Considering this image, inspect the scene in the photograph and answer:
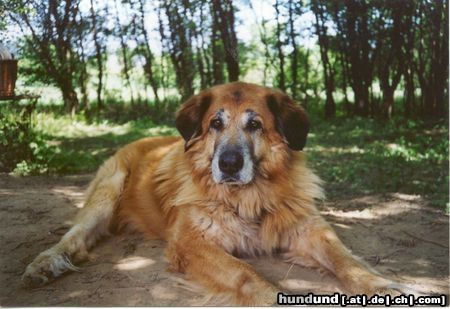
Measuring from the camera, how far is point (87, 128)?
5512mm

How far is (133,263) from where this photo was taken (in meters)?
3.15

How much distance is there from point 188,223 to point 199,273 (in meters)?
0.41

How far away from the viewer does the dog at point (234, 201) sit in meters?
2.87

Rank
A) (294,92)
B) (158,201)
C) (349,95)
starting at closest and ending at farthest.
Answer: (158,201) < (294,92) < (349,95)

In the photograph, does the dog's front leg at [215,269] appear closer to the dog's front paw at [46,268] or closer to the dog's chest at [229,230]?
the dog's chest at [229,230]

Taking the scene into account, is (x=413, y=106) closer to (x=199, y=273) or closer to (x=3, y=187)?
(x=199, y=273)

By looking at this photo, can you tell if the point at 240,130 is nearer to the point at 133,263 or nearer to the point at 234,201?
the point at 234,201

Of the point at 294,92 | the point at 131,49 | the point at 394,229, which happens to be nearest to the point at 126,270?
the point at 394,229

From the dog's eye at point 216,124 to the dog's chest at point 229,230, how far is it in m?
0.58

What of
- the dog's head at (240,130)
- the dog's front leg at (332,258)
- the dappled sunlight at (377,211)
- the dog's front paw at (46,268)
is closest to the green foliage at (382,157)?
the dappled sunlight at (377,211)

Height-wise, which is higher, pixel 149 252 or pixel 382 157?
pixel 382 157

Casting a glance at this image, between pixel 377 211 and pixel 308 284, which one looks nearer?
pixel 308 284

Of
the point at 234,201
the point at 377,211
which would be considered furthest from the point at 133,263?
the point at 377,211

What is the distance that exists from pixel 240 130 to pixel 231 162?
275 mm
